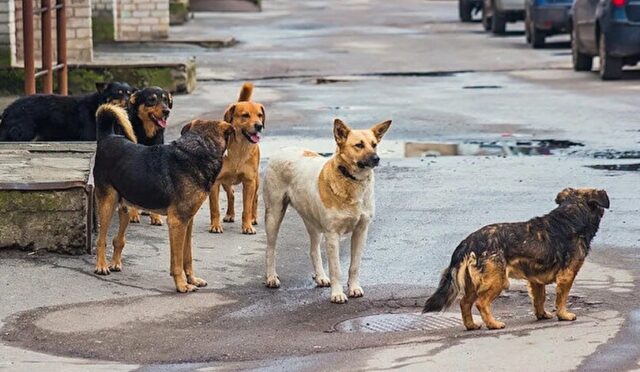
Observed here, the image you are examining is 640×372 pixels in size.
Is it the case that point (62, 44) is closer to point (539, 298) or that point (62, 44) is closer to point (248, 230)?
point (248, 230)

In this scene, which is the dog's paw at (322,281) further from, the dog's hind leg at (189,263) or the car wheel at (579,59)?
the car wheel at (579,59)

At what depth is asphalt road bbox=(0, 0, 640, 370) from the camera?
26.2ft

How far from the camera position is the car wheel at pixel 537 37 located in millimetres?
30438

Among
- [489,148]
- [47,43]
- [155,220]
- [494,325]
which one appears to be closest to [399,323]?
[494,325]

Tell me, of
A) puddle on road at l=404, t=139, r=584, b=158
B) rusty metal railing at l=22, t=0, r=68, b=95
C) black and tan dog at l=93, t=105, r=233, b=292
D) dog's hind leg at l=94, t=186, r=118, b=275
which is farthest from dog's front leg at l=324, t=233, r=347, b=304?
rusty metal railing at l=22, t=0, r=68, b=95

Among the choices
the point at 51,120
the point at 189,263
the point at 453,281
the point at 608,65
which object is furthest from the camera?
the point at 608,65

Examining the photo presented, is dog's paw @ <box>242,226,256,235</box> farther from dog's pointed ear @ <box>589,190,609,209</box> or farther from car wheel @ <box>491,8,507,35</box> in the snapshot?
car wheel @ <box>491,8,507,35</box>

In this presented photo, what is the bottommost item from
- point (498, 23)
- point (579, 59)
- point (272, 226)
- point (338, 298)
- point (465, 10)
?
point (465, 10)

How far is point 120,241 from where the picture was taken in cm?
1008

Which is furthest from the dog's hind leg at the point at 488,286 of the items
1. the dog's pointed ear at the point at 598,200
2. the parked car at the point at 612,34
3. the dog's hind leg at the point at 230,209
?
the parked car at the point at 612,34

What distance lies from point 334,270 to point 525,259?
1.35 meters

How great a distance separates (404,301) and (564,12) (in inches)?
847

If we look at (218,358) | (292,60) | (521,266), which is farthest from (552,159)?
(292,60)

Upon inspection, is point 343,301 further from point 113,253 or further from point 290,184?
point 113,253
